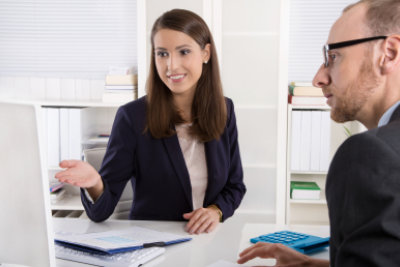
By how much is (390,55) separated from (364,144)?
0.39 metres

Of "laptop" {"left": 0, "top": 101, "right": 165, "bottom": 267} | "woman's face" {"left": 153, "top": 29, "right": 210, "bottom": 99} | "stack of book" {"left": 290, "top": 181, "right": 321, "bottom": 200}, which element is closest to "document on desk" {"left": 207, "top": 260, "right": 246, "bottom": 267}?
"laptop" {"left": 0, "top": 101, "right": 165, "bottom": 267}

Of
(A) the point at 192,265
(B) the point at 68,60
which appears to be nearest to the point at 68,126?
(B) the point at 68,60

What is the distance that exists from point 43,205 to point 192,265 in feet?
1.67

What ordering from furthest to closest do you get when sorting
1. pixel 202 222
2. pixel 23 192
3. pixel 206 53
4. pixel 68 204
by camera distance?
1. pixel 68 204
2. pixel 206 53
3. pixel 202 222
4. pixel 23 192

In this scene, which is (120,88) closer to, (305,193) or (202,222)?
(305,193)

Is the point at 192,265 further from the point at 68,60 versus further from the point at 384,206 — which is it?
the point at 68,60

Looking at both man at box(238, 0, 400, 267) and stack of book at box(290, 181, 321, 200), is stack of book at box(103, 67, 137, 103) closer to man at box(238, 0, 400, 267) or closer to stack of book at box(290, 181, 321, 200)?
stack of book at box(290, 181, 321, 200)

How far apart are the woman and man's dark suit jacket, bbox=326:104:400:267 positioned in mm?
989

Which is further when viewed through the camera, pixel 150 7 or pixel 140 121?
pixel 150 7

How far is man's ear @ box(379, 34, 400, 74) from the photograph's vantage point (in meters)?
1.08

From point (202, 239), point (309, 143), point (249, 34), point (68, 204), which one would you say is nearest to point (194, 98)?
point (202, 239)

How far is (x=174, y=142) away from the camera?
1905 millimetres

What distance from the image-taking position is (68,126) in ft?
11.4

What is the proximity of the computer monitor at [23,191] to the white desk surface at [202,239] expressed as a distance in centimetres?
36
